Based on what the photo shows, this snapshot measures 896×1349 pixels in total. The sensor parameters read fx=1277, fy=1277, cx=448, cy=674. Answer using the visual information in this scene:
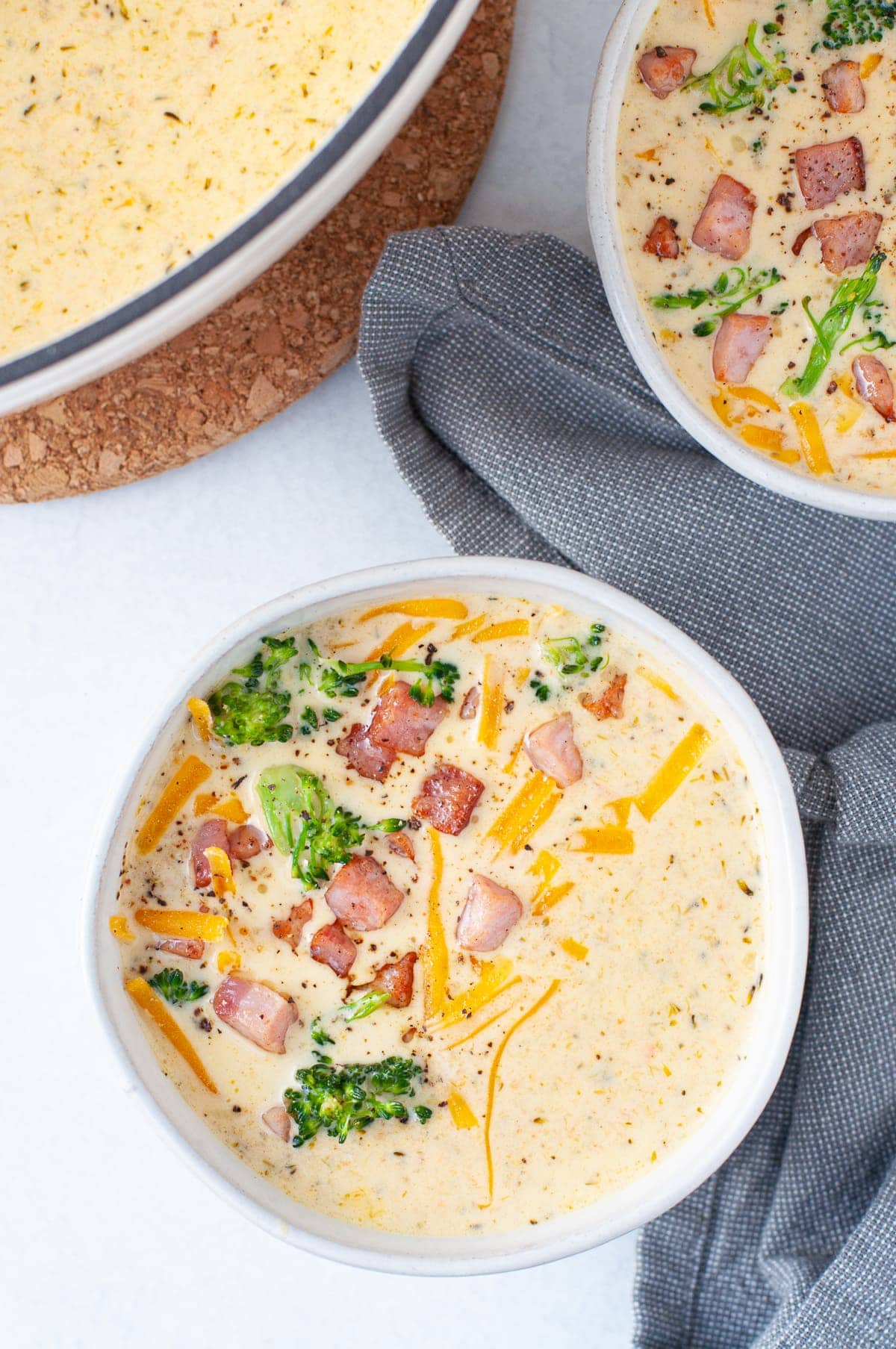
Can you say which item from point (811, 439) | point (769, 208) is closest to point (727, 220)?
point (769, 208)

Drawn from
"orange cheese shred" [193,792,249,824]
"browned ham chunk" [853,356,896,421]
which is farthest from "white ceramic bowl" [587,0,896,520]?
"orange cheese shred" [193,792,249,824]

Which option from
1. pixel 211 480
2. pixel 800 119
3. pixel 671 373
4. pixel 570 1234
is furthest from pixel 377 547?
pixel 570 1234

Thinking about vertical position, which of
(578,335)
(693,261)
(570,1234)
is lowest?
(570,1234)

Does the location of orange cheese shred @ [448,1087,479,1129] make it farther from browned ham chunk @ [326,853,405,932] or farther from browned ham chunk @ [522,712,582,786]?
browned ham chunk @ [522,712,582,786]

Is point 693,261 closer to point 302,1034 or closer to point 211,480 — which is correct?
point 211,480

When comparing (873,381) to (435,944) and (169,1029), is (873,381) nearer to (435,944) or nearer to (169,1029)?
(435,944)

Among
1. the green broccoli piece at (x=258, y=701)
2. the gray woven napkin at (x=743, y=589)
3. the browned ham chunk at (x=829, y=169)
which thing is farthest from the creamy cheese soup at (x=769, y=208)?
the green broccoli piece at (x=258, y=701)
